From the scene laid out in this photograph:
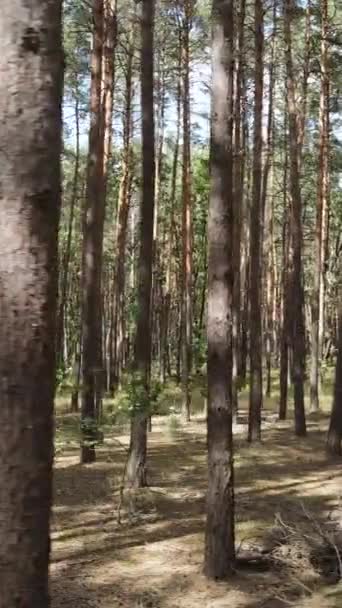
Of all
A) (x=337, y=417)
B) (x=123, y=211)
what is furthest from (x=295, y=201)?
(x=123, y=211)

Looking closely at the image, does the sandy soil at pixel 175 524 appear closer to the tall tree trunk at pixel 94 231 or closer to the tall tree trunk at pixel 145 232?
the tall tree trunk at pixel 145 232

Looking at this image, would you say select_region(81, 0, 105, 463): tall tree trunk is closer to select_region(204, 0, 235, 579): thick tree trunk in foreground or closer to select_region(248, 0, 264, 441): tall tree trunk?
select_region(248, 0, 264, 441): tall tree trunk

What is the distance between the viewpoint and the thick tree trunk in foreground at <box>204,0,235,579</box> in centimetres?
663

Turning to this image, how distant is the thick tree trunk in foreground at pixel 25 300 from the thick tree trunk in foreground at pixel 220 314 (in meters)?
4.64

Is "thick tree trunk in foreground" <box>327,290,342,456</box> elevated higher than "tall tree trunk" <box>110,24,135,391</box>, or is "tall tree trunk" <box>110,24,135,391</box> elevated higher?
"tall tree trunk" <box>110,24,135,391</box>

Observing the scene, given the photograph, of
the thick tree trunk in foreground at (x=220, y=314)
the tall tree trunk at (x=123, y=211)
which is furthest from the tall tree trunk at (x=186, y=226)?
the thick tree trunk in foreground at (x=220, y=314)

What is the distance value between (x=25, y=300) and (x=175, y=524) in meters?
7.08

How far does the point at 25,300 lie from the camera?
2.07 m

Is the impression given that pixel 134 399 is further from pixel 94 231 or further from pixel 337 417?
pixel 337 417

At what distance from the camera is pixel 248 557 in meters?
7.05

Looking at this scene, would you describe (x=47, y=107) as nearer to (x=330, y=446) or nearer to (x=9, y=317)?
→ (x=9, y=317)

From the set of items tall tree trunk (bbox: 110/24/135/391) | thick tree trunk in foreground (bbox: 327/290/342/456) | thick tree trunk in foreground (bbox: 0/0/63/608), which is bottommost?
thick tree trunk in foreground (bbox: 327/290/342/456)

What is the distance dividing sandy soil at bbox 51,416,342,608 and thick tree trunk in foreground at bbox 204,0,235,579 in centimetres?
48

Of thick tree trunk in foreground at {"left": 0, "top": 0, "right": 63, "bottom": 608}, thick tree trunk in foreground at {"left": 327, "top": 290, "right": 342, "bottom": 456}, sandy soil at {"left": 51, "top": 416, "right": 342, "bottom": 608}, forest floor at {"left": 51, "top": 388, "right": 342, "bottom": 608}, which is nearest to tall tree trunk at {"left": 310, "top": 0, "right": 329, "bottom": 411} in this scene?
sandy soil at {"left": 51, "top": 416, "right": 342, "bottom": 608}
